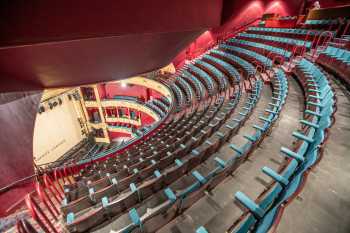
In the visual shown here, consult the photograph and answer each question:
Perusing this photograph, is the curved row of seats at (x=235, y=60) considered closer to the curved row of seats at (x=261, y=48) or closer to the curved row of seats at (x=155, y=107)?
the curved row of seats at (x=261, y=48)

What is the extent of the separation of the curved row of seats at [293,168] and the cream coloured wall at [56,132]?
5984 mm

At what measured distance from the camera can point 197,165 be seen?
149cm

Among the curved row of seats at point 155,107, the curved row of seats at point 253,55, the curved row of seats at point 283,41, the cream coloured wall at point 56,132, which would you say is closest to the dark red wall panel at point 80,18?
the curved row of seats at point 253,55

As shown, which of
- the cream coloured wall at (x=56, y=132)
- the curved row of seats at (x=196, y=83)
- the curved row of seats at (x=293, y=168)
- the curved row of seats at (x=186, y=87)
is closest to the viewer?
the curved row of seats at (x=293, y=168)

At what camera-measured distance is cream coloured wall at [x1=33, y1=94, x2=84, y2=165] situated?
5086 mm

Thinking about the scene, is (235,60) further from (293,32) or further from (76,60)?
(76,60)

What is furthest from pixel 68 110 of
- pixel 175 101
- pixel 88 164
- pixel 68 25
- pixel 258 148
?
pixel 258 148

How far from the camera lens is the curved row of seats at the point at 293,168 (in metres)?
0.70

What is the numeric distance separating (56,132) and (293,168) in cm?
664

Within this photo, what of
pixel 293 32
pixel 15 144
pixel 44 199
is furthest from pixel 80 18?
pixel 293 32

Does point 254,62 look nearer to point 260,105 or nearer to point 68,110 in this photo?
point 260,105

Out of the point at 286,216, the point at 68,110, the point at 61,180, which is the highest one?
the point at 286,216

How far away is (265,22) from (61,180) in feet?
22.9

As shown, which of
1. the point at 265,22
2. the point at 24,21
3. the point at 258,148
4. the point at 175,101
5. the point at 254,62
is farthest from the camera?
the point at 265,22
